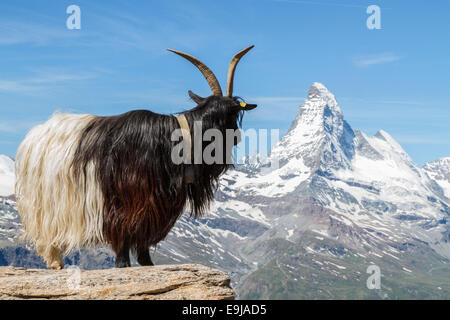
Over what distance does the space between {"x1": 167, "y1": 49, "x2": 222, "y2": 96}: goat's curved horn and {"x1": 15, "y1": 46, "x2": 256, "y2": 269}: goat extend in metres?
0.02

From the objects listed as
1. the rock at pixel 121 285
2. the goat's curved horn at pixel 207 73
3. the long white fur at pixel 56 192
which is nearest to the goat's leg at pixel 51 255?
the long white fur at pixel 56 192

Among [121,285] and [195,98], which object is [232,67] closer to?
[195,98]

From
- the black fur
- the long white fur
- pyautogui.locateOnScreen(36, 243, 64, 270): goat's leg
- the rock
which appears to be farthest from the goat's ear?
pyautogui.locateOnScreen(36, 243, 64, 270): goat's leg

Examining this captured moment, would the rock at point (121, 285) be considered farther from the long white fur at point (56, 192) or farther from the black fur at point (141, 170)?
the long white fur at point (56, 192)

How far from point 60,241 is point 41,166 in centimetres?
158

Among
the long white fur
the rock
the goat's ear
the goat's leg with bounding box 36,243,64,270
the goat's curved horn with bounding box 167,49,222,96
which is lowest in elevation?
the rock

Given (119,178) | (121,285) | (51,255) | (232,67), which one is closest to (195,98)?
(232,67)

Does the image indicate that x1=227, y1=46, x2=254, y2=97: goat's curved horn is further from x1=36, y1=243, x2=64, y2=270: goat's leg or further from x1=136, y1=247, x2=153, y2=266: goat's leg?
x1=36, y1=243, x2=64, y2=270: goat's leg

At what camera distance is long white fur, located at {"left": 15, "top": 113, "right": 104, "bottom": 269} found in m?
11.5
